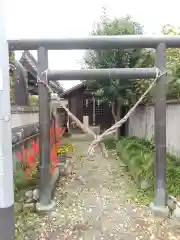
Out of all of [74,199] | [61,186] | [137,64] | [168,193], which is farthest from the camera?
[137,64]

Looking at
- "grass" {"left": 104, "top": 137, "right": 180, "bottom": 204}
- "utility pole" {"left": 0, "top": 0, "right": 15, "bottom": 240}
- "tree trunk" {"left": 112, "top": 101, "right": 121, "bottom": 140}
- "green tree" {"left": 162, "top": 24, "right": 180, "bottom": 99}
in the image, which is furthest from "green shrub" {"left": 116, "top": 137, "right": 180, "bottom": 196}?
"tree trunk" {"left": 112, "top": 101, "right": 121, "bottom": 140}

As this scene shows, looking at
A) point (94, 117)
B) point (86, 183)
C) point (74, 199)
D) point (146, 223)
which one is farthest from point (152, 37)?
point (94, 117)

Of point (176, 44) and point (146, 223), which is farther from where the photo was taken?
point (176, 44)

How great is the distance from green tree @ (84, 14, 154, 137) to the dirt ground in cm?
501

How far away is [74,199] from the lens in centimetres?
477

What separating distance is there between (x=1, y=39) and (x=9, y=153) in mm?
1011

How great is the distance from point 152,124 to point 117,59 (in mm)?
3058

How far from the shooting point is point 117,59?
392 inches

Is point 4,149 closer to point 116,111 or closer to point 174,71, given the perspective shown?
point 174,71

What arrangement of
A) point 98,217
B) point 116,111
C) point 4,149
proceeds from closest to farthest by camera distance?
point 4,149 → point 98,217 → point 116,111

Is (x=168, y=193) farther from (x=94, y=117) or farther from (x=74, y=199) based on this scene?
(x=94, y=117)

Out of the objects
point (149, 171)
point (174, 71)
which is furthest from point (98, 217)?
point (174, 71)

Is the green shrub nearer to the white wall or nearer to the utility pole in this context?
the white wall

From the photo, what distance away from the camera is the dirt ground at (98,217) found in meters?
3.44
